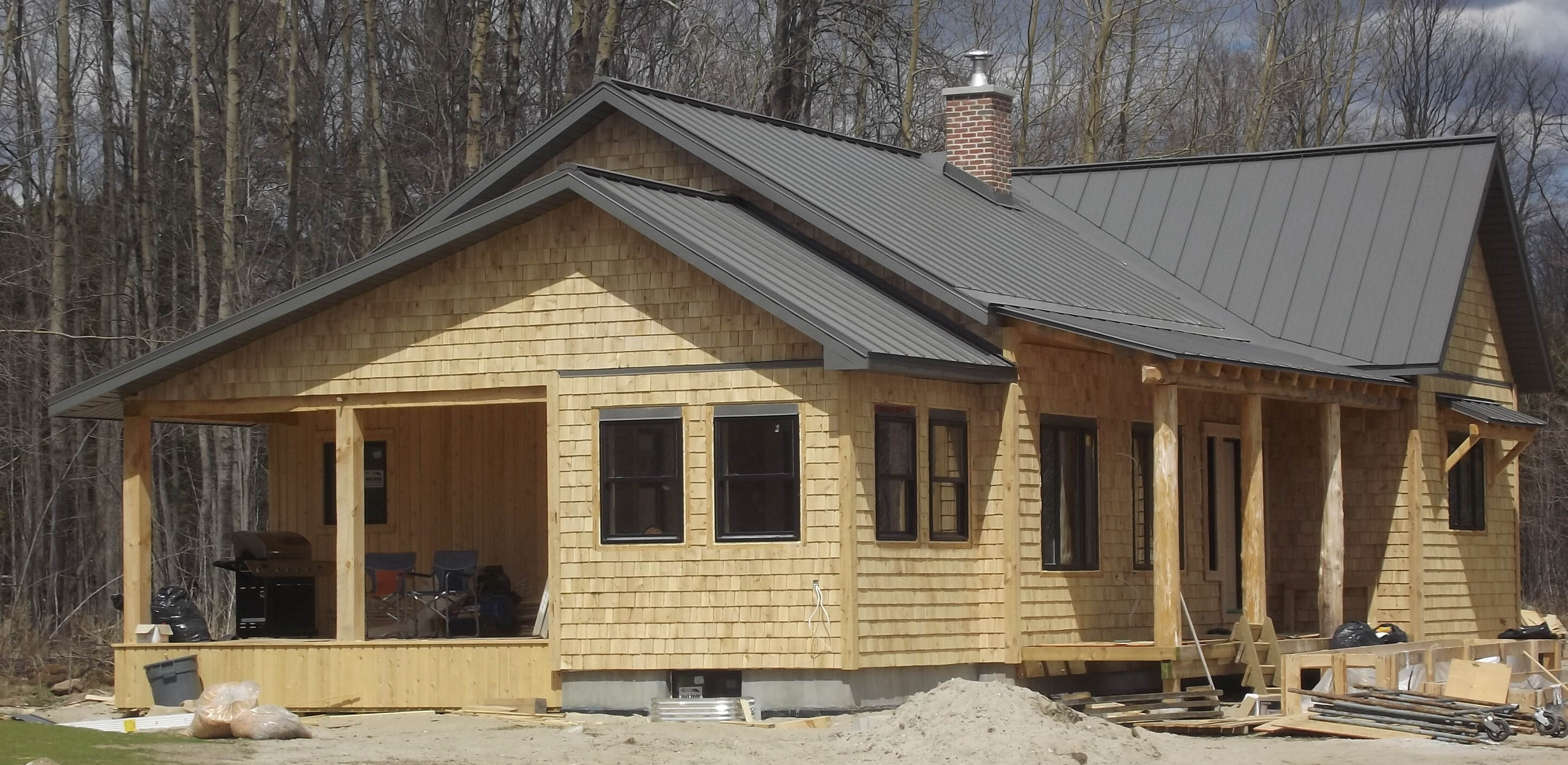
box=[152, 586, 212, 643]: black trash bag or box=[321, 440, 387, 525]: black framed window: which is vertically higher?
box=[321, 440, 387, 525]: black framed window

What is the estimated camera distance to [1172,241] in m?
23.7

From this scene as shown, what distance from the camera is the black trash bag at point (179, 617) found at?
63.8 ft

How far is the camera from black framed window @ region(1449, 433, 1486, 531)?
75.3ft

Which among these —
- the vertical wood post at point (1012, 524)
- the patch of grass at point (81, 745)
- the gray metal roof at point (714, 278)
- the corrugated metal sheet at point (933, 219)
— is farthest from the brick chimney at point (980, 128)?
the patch of grass at point (81, 745)

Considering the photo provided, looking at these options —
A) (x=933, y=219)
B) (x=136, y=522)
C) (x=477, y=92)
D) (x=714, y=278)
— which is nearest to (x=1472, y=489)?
(x=933, y=219)

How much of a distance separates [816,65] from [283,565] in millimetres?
16278

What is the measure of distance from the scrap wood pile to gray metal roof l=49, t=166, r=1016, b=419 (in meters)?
3.99

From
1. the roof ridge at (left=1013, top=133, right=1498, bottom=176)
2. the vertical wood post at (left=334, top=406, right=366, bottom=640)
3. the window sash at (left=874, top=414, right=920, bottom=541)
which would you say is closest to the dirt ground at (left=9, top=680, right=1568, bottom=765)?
the window sash at (left=874, top=414, right=920, bottom=541)

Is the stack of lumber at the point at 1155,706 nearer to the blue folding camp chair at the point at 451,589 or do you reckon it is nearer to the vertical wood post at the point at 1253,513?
the vertical wood post at the point at 1253,513

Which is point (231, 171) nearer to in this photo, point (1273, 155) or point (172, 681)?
point (172, 681)

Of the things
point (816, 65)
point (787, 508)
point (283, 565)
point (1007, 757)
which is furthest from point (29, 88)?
point (1007, 757)

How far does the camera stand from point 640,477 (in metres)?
17.1

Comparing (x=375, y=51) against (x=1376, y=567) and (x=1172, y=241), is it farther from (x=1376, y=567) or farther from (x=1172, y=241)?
(x=1376, y=567)

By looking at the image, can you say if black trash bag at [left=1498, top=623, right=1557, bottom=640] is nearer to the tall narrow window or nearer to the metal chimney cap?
the tall narrow window
